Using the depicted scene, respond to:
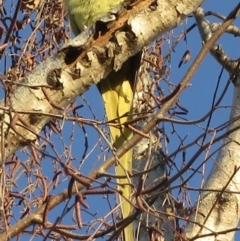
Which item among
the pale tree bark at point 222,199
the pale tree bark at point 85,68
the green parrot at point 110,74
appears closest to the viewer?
the pale tree bark at point 85,68

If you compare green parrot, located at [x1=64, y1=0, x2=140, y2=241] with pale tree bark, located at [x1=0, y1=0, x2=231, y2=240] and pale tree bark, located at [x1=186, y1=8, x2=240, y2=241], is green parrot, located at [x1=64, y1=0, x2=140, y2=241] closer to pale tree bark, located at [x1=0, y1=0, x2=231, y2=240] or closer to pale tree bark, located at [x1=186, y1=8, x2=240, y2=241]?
Result: pale tree bark, located at [x1=186, y1=8, x2=240, y2=241]

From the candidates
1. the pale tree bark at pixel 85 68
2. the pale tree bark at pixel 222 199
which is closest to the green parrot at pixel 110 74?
the pale tree bark at pixel 222 199

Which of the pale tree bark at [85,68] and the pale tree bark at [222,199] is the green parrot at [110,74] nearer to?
the pale tree bark at [222,199]

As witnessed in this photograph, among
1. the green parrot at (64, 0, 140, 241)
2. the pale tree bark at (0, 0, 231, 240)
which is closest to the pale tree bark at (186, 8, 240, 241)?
the pale tree bark at (0, 0, 231, 240)

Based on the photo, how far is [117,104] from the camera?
3.35 meters

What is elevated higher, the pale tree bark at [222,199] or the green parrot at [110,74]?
the green parrot at [110,74]

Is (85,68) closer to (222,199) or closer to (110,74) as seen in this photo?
(222,199)

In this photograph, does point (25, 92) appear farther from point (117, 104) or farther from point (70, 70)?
point (117, 104)

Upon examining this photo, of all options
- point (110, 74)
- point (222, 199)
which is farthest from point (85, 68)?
point (110, 74)

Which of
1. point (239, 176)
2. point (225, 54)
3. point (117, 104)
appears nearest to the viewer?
point (239, 176)

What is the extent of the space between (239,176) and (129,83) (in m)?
0.92

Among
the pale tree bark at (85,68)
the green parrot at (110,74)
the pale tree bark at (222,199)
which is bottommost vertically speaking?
the pale tree bark at (222,199)

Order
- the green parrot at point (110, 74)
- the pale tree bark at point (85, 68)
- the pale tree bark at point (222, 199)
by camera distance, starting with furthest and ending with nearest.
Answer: the green parrot at point (110, 74) → the pale tree bark at point (222, 199) → the pale tree bark at point (85, 68)

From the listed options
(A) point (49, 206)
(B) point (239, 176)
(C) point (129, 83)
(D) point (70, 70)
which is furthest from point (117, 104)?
(A) point (49, 206)
